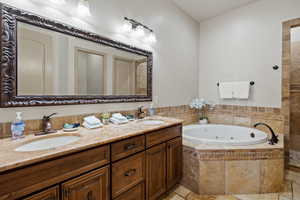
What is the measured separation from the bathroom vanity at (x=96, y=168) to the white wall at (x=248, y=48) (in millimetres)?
1913

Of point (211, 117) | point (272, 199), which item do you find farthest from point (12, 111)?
point (211, 117)

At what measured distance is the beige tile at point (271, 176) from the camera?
1.77m

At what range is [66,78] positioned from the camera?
1392 millimetres

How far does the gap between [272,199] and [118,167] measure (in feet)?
6.06

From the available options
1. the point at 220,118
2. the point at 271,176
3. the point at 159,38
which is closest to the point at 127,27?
the point at 159,38

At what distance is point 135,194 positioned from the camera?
4.25 feet

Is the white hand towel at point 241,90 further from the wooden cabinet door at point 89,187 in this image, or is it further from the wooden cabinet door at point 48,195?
the wooden cabinet door at point 48,195

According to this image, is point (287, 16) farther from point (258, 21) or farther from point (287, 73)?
point (287, 73)

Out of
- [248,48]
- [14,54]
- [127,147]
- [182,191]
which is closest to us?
[14,54]

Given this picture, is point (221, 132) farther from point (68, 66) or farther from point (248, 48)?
point (68, 66)

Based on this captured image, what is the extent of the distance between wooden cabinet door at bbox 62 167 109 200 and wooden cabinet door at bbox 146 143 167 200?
463 millimetres

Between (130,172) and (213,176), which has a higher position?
(130,172)

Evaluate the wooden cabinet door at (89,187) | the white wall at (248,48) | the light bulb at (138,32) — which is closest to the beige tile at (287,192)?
the white wall at (248,48)

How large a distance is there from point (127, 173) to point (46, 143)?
68 centimetres
